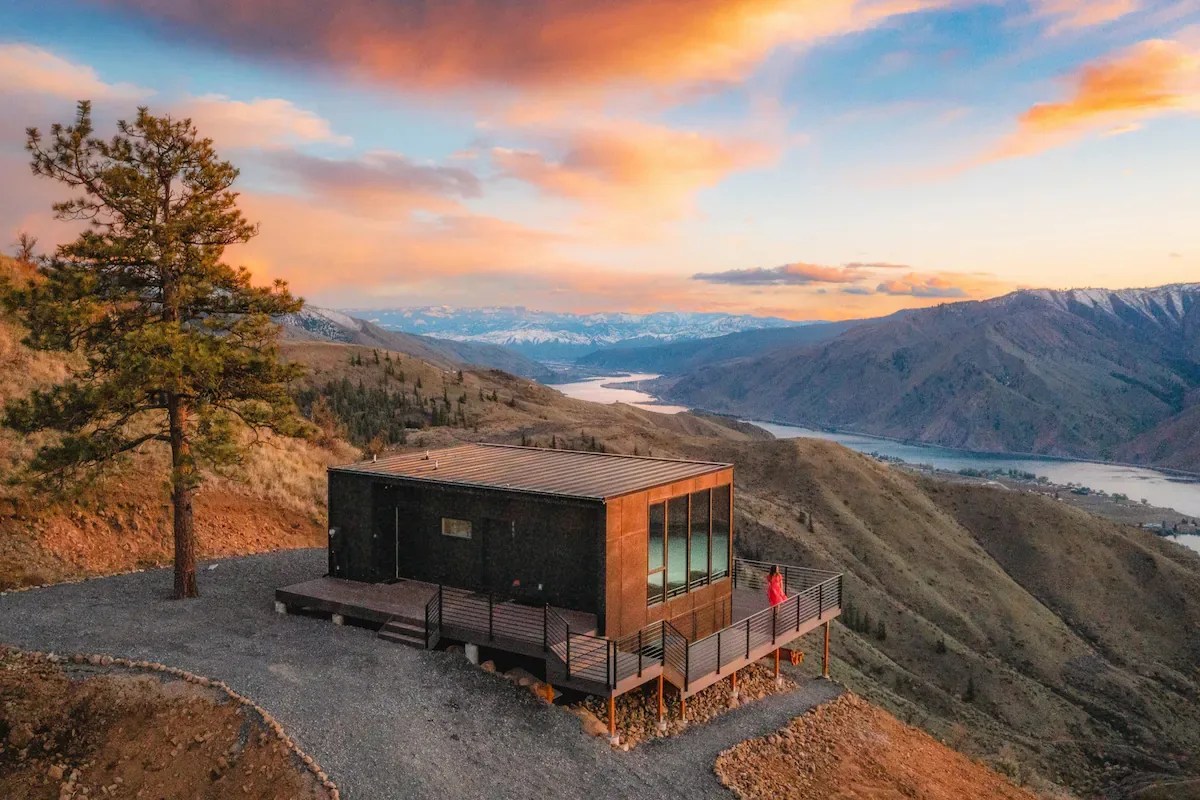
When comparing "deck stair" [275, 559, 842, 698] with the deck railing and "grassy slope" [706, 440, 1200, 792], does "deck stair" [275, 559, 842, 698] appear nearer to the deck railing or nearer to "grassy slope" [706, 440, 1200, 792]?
the deck railing

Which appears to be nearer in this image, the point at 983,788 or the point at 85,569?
the point at 983,788

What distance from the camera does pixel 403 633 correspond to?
1817cm

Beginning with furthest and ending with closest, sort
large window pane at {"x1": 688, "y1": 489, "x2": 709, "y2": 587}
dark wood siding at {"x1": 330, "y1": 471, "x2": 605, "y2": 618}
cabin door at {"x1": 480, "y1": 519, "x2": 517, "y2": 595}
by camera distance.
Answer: large window pane at {"x1": 688, "y1": 489, "x2": 709, "y2": 587} → cabin door at {"x1": 480, "y1": 519, "x2": 517, "y2": 595} → dark wood siding at {"x1": 330, "y1": 471, "x2": 605, "y2": 618}

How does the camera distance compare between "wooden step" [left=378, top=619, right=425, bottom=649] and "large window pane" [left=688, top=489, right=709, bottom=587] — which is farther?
"large window pane" [left=688, top=489, right=709, bottom=587]

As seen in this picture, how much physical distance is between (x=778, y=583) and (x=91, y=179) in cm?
1828

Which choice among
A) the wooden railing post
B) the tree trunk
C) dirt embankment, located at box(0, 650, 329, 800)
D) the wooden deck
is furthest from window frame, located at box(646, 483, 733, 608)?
the tree trunk

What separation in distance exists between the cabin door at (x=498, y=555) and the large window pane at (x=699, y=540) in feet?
13.8

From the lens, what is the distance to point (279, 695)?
1485 centimetres

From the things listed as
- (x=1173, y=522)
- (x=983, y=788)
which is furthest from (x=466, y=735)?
(x=1173, y=522)

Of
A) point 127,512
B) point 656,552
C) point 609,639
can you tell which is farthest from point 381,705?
point 127,512

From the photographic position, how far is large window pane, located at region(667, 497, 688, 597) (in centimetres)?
1889

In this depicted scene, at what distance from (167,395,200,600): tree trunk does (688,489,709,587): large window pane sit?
11543 millimetres

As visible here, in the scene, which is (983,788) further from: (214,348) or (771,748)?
(214,348)

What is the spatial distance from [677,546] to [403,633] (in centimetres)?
637
